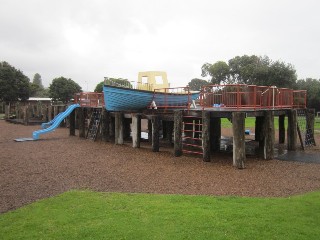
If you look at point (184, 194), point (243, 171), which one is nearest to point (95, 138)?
point (243, 171)

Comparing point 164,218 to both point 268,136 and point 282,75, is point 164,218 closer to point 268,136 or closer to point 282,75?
point 268,136

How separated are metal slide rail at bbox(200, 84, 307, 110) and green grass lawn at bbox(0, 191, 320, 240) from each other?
6153 mm

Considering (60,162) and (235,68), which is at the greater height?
(235,68)

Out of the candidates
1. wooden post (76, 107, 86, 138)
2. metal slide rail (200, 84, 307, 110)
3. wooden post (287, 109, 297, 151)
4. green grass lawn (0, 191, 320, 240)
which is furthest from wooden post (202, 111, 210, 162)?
wooden post (76, 107, 86, 138)

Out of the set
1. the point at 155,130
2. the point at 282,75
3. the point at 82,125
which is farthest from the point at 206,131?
the point at 282,75

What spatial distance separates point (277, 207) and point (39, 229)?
567 centimetres

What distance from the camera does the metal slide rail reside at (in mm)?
13648

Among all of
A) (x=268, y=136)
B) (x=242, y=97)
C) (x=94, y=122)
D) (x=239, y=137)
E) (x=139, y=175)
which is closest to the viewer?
(x=139, y=175)

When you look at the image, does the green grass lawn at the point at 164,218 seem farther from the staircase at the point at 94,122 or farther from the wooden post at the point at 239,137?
the staircase at the point at 94,122

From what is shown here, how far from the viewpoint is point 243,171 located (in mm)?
12297

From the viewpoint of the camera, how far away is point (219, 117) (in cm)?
1474

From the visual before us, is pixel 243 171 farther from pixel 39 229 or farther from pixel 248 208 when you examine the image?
pixel 39 229

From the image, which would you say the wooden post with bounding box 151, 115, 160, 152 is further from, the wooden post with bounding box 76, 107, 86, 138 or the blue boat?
the wooden post with bounding box 76, 107, 86, 138

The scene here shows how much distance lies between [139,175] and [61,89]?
62.0 m
